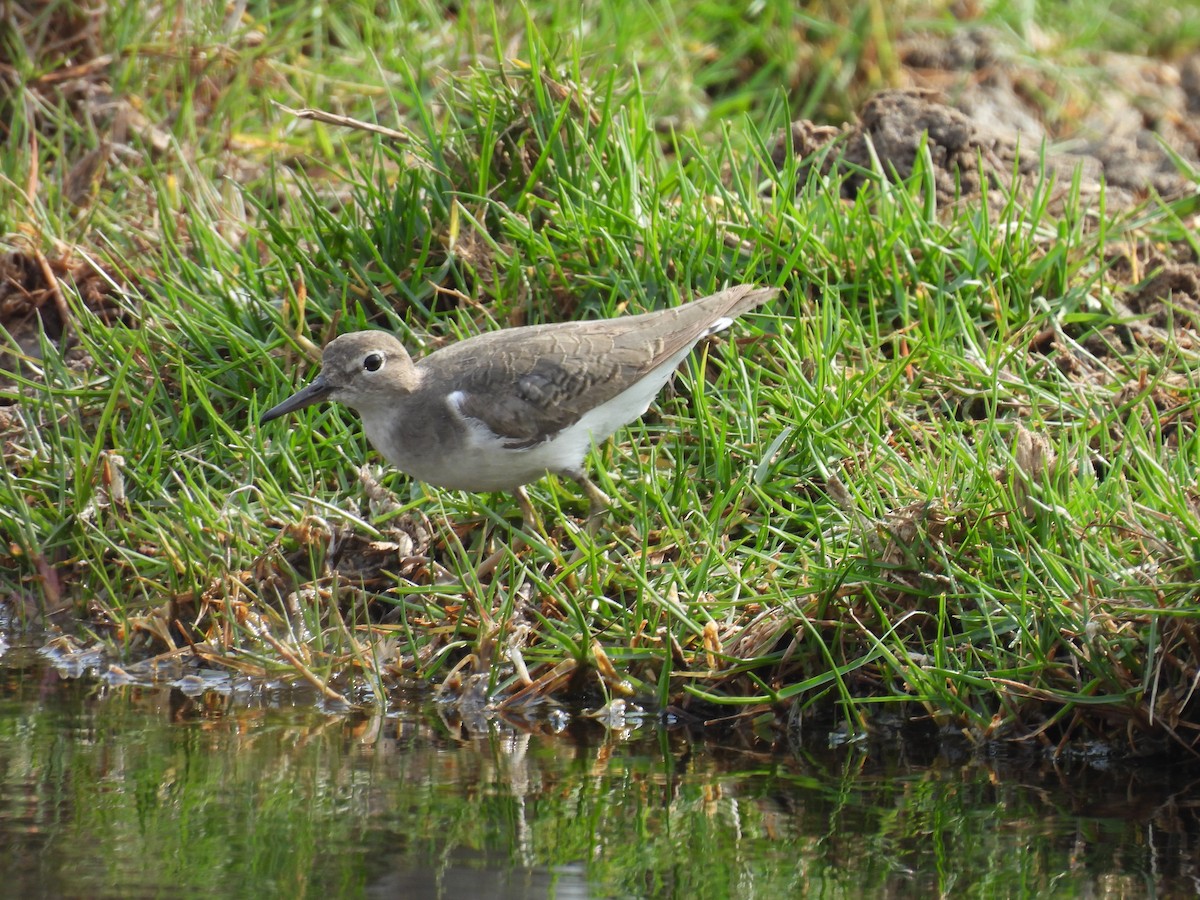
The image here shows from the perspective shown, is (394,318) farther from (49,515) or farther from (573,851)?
(573,851)

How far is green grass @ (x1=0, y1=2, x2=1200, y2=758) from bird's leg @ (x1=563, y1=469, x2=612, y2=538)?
0.26 ft

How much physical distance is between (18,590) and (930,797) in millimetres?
3455

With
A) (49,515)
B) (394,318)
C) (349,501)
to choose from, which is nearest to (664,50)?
(394,318)

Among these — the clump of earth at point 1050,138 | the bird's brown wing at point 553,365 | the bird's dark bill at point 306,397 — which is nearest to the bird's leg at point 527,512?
the bird's brown wing at point 553,365

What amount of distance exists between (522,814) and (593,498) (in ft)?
5.84

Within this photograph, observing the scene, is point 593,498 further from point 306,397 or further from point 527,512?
point 306,397

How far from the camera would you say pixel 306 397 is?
5840mm

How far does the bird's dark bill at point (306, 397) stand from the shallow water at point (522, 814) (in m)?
1.14

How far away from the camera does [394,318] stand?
22.0ft

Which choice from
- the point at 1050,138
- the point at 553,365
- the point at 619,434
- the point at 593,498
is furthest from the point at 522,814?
the point at 1050,138

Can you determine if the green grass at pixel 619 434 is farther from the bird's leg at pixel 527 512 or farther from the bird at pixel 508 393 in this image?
the bird at pixel 508 393

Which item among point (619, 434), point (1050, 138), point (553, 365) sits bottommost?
point (619, 434)

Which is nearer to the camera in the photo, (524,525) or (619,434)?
(524,525)

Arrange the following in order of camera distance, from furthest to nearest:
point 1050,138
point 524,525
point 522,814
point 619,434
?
point 1050,138 < point 619,434 < point 524,525 < point 522,814
